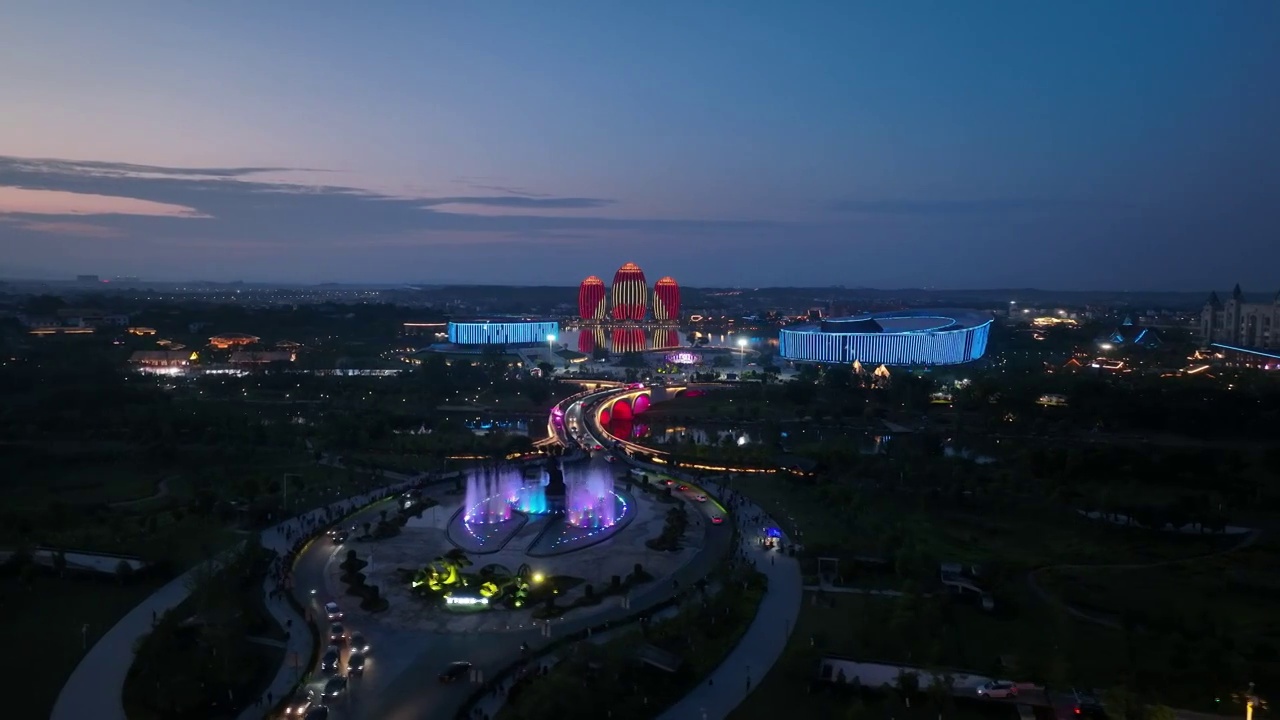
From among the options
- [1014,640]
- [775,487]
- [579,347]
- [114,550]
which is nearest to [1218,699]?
[1014,640]

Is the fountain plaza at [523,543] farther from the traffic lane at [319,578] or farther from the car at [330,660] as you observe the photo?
the car at [330,660]

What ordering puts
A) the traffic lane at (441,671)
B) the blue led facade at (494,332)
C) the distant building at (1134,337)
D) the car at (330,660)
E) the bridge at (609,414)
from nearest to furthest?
the traffic lane at (441,671)
the car at (330,660)
the bridge at (609,414)
the distant building at (1134,337)
the blue led facade at (494,332)

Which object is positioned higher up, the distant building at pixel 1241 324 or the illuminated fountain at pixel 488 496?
the distant building at pixel 1241 324

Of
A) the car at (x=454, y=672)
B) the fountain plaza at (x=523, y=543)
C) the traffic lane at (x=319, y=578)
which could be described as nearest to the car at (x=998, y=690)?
the fountain plaza at (x=523, y=543)

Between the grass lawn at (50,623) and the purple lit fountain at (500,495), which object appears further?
the purple lit fountain at (500,495)

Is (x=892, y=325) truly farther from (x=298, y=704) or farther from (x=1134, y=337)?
(x=298, y=704)
